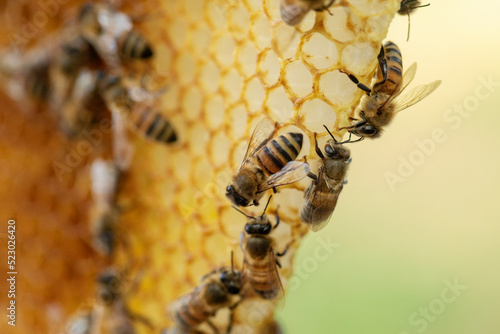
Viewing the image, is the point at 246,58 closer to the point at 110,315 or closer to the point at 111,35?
the point at 111,35

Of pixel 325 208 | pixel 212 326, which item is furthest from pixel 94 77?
pixel 325 208

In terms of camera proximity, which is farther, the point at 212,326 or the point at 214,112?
the point at 214,112

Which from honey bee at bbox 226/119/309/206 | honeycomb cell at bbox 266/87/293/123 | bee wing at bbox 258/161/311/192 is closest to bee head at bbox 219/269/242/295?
honey bee at bbox 226/119/309/206

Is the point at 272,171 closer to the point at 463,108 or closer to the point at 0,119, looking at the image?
the point at 463,108

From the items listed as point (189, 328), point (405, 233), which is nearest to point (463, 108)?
point (405, 233)

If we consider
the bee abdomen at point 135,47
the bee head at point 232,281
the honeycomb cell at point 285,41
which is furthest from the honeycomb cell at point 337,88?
the bee abdomen at point 135,47

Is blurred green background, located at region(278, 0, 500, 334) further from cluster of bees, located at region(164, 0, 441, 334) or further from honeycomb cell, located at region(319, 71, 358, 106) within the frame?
honeycomb cell, located at region(319, 71, 358, 106)

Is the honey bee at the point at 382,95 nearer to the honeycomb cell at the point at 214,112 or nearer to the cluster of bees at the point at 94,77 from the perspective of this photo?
the honeycomb cell at the point at 214,112
